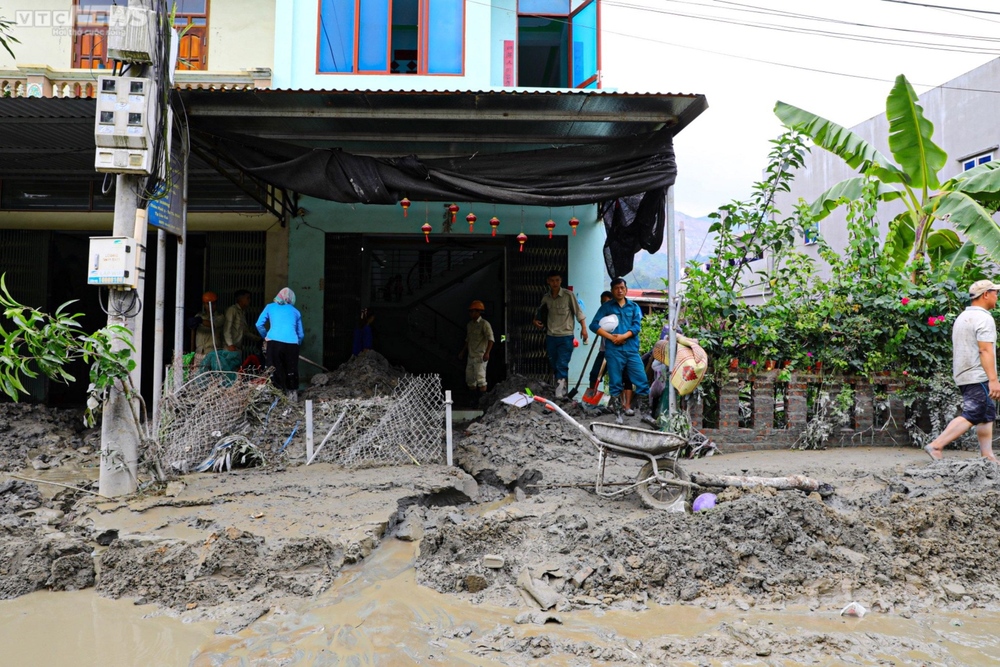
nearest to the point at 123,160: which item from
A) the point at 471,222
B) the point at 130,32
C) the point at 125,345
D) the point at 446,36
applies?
the point at 130,32

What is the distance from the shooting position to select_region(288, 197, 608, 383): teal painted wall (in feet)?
35.1

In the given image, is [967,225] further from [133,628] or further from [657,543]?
[133,628]

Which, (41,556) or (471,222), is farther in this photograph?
(471,222)

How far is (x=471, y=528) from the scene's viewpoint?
15.7 ft

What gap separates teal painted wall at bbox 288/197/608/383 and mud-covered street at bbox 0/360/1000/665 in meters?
4.96

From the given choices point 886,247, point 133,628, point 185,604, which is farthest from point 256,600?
point 886,247

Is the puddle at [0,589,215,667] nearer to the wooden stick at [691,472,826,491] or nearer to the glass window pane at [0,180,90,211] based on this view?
the wooden stick at [691,472,826,491]

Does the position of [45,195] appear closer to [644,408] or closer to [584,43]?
[584,43]

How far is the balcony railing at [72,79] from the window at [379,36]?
1.20 m

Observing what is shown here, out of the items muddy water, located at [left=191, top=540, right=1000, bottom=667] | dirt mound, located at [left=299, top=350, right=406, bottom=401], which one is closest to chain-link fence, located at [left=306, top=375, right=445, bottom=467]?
dirt mound, located at [left=299, top=350, right=406, bottom=401]

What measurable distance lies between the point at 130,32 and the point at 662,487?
5.95 metres

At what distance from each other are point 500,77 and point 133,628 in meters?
10.2

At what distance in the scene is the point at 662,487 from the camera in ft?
17.8

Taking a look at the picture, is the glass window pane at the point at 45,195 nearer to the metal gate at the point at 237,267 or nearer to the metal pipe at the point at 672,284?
the metal gate at the point at 237,267
